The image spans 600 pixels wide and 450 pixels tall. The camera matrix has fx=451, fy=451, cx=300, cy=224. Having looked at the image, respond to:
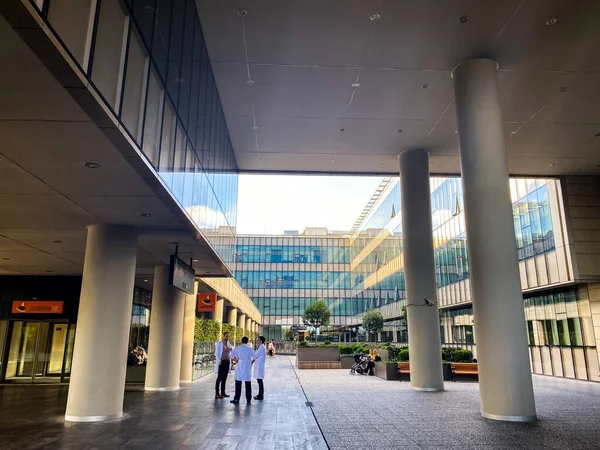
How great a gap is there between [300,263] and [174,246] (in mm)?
61931

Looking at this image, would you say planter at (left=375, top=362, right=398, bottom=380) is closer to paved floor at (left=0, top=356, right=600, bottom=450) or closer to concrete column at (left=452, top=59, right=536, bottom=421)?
paved floor at (left=0, top=356, right=600, bottom=450)

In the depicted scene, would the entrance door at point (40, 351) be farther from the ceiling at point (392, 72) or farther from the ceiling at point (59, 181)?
the ceiling at point (392, 72)

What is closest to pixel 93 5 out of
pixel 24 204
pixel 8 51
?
pixel 8 51

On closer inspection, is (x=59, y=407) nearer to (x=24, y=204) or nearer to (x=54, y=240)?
(x=54, y=240)

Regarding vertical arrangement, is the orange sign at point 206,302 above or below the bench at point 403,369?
above

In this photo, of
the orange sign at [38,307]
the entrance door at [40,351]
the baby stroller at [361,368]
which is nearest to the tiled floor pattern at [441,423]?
the baby stroller at [361,368]

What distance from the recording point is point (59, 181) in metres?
7.87

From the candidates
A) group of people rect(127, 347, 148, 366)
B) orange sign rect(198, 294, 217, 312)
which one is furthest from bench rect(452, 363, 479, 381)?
group of people rect(127, 347, 148, 366)

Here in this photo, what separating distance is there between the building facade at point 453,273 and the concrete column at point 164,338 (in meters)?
15.0

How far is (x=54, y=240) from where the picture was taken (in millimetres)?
12516

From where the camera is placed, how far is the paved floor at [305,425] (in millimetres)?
7535

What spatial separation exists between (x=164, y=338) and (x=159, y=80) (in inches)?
414

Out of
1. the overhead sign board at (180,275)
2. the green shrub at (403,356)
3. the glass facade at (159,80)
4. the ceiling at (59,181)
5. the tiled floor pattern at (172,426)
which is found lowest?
the tiled floor pattern at (172,426)

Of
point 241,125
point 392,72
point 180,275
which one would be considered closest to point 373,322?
point 241,125
